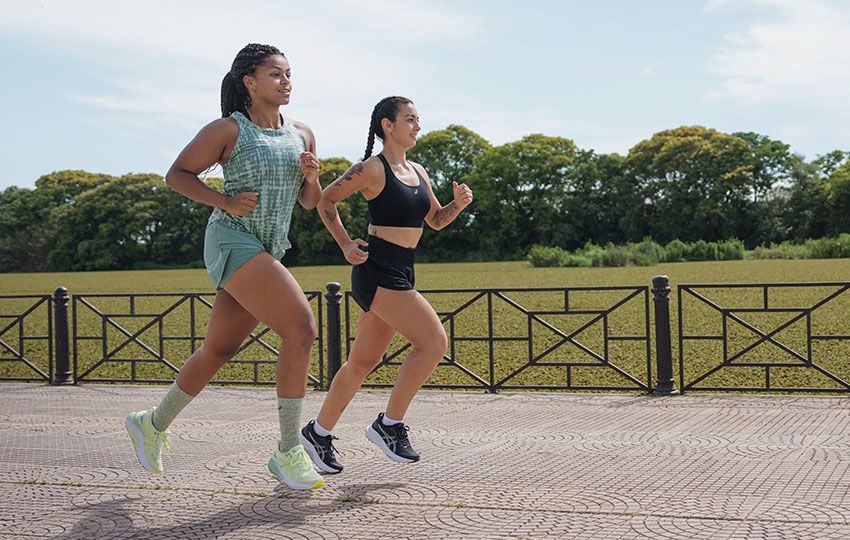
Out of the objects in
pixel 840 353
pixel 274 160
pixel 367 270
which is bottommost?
pixel 840 353

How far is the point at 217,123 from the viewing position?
16.0ft

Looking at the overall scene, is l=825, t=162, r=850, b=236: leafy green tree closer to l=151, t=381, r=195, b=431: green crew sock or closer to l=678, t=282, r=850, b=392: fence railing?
l=678, t=282, r=850, b=392: fence railing

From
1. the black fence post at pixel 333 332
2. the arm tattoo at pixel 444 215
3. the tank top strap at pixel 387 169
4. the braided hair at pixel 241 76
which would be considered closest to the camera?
the braided hair at pixel 241 76

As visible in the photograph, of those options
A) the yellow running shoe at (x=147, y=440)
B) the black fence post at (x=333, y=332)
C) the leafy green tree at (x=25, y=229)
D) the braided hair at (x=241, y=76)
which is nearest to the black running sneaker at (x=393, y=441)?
the yellow running shoe at (x=147, y=440)

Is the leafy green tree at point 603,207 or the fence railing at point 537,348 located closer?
the fence railing at point 537,348

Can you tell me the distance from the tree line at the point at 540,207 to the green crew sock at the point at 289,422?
73794 millimetres

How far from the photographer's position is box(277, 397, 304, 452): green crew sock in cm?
479

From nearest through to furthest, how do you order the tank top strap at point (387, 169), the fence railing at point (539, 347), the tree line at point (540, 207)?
the tank top strap at point (387, 169), the fence railing at point (539, 347), the tree line at point (540, 207)

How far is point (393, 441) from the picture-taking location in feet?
17.5

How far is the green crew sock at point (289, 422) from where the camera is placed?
15.7ft

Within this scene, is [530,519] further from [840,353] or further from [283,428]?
[840,353]

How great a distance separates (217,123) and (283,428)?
4.94 feet

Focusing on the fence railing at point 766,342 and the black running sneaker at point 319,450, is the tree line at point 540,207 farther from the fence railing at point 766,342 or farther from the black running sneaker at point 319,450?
the black running sneaker at point 319,450

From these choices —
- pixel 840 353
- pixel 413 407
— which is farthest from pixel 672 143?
pixel 413 407
